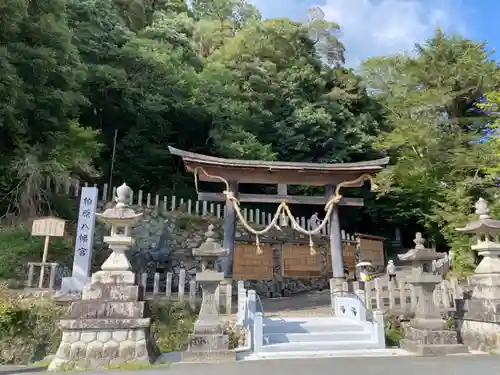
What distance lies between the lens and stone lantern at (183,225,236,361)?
6547 mm

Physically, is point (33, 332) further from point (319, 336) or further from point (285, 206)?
point (285, 206)

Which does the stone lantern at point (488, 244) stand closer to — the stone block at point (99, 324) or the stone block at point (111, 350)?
the stone block at point (99, 324)

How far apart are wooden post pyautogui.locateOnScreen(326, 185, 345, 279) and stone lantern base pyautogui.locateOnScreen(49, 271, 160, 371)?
6.04 meters

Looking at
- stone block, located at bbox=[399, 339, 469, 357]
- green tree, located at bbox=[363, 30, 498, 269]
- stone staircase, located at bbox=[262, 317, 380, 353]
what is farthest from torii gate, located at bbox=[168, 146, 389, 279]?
green tree, located at bbox=[363, 30, 498, 269]

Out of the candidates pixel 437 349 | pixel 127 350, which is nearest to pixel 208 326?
pixel 127 350

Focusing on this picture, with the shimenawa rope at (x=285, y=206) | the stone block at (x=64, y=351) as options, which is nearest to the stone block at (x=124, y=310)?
the stone block at (x=64, y=351)

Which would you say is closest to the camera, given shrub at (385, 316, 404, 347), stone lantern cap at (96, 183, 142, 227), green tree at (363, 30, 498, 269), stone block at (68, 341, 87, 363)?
stone block at (68, 341, 87, 363)

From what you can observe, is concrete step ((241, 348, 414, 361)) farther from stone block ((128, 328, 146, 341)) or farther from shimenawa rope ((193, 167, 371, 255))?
shimenawa rope ((193, 167, 371, 255))

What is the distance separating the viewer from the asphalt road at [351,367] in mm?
5551

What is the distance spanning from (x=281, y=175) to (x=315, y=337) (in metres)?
5.28

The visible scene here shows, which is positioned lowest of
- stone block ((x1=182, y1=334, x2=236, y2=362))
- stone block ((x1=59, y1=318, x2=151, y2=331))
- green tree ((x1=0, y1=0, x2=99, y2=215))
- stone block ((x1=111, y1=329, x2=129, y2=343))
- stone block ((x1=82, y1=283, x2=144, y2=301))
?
stone block ((x1=182, y1=334, x2=236, y2=362))

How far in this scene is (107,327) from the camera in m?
6.11

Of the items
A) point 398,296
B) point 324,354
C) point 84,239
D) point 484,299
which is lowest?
point 324,354

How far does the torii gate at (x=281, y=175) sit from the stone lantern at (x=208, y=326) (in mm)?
3216
